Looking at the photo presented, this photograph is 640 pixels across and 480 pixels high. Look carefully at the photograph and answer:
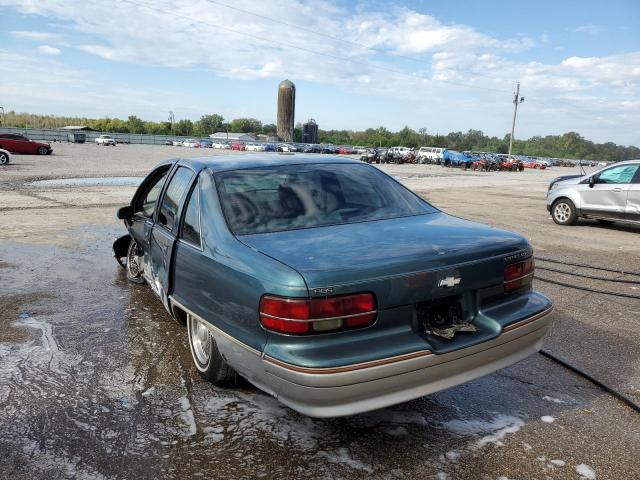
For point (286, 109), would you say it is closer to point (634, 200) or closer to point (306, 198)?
point (634, 200)

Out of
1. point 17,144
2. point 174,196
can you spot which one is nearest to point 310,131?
point 17,144

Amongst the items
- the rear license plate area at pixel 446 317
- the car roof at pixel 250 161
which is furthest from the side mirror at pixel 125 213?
the rear license plate area at pixel 446 317

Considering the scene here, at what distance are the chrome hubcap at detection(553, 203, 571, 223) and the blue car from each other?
9074 mm

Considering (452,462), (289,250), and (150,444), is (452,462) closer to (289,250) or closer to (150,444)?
(289,250)

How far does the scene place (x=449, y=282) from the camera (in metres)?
2.65

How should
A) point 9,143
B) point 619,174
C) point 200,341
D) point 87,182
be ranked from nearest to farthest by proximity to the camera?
1. point 200,341
2. point 619,174
3. point 87,182
4. point 9,143

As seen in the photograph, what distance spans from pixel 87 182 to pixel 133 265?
13433 mm

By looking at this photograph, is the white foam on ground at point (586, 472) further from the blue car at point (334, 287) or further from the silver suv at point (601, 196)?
the silver suv at point (601, 196)

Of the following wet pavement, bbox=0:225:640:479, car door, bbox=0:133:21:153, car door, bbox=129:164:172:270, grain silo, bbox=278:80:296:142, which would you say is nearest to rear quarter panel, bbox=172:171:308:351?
wet pavement, bbox=0:225:640:479

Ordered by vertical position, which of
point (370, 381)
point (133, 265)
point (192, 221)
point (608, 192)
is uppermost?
point (192, 221)

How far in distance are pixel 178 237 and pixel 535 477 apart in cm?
253

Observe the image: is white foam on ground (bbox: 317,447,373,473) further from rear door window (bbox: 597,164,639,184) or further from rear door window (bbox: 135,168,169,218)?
rear door window (bbox: 597,164,639,184)

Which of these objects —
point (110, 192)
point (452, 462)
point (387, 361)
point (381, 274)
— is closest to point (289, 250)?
point (381, 274)

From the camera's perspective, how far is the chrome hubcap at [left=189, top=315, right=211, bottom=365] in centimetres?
345
